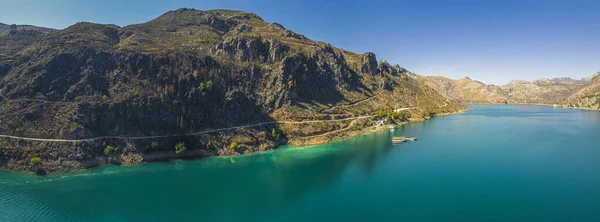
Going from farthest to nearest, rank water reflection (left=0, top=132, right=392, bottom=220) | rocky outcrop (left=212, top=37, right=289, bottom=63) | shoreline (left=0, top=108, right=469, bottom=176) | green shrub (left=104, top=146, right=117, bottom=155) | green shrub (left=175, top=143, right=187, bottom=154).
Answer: rocky outcrop (left=212, top=37, right=289, bottom=63)
green shrub (left=175, top=143, right=187, bottom=154)
green shrub (left=104, top=146, right=117, bottom=155)
shoreline (left=0, top=108, right=469, bottom=176)
water reflection (left=0, top=132, right=392, bottom=220)

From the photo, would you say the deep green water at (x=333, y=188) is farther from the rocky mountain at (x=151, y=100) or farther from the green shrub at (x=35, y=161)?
the rocky mountain at (x=151, y=100)

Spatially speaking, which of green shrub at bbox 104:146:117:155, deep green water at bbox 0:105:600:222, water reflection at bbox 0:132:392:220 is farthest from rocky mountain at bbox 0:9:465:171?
water reflection at bbox 0:132:392:220

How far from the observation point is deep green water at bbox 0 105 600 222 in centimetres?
5306

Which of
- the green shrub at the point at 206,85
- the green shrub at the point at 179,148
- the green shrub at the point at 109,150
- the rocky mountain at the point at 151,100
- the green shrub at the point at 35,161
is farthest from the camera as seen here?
the green shrub at the point at 206,85

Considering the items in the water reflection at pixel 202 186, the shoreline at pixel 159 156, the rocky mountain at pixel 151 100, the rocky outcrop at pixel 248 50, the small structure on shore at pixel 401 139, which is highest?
the rocky outcrop at pixel 248 50

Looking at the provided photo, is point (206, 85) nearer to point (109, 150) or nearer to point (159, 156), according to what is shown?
point (159, 156)

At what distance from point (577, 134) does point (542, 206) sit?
112 metres

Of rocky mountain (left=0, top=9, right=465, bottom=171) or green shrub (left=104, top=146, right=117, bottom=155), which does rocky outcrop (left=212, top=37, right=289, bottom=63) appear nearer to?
rocky mountain (left=0, top=9, right=465, bottom=171)

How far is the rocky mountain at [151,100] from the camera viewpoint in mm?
81125

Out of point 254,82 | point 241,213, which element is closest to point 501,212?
point 241,213

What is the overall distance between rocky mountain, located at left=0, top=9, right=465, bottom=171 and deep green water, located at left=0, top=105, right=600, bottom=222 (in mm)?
7281

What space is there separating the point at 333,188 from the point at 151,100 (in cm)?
6504

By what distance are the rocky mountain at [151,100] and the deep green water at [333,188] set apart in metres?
7.28

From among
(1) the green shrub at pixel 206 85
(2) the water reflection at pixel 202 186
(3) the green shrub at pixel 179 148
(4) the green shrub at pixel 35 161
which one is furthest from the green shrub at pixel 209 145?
(4) the green shrub at pixel 35 161
